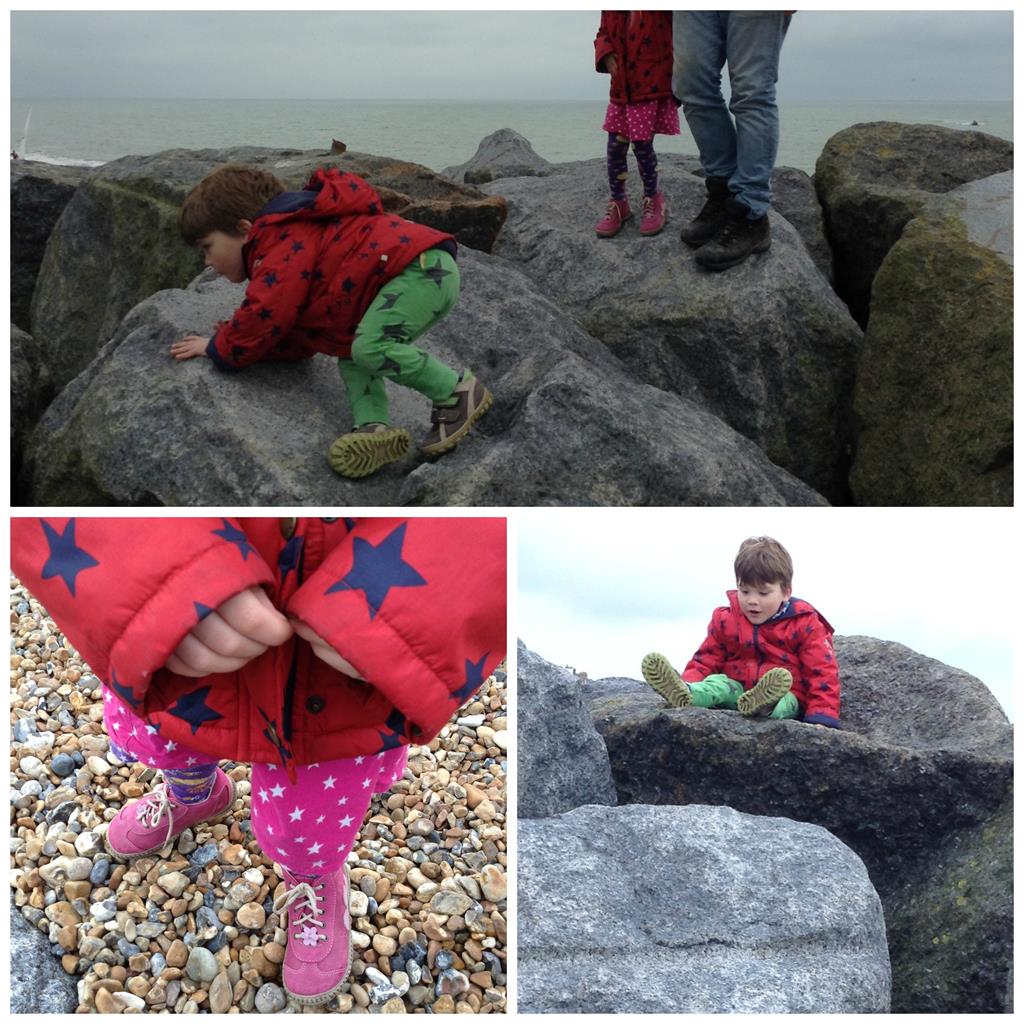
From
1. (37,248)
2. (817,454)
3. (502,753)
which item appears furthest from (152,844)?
(37,248)

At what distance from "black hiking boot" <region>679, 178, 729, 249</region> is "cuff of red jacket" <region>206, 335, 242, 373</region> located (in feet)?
6.23

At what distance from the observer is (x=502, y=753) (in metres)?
2.80

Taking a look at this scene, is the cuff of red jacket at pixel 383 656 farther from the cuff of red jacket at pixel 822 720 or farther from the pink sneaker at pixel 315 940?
the cuff of red jacket at pixel 822 720

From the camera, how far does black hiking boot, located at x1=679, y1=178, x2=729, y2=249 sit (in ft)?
11.9

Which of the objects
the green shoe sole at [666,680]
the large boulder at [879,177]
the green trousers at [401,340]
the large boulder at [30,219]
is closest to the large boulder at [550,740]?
the green shoe sole at [666,680]

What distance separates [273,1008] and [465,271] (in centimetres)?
246

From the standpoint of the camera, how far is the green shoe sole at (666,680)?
266 cm

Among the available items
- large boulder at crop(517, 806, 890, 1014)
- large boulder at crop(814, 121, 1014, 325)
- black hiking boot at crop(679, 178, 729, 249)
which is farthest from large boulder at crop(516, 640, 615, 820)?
large boulder at crop(814, 121, 1014, 325)

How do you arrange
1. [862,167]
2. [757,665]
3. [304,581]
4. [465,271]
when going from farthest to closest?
[862,167] < [465,271] < [757,665] < [304,581]

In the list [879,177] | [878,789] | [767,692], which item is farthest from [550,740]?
[879,177]

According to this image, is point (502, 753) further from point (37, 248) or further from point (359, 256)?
point (37, 248)

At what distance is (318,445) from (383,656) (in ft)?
4.39

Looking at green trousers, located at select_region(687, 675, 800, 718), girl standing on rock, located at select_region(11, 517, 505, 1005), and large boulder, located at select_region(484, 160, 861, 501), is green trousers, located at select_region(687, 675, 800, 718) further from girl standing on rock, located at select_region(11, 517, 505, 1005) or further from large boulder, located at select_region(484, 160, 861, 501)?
girl standing on rock, located at select_region(11, 517, 505, 1005)

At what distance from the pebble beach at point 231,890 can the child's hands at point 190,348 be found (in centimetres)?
110
